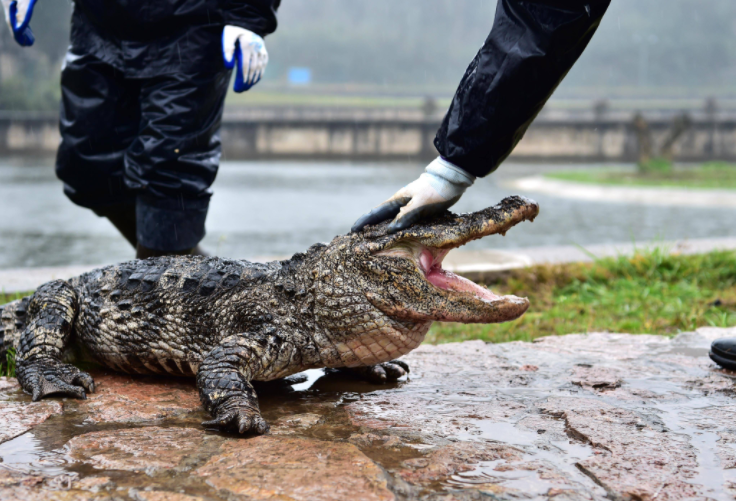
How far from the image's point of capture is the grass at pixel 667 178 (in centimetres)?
2044

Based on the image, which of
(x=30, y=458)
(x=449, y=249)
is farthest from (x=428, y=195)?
(x=30, y=458)

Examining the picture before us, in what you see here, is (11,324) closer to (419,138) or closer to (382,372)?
(382,372)

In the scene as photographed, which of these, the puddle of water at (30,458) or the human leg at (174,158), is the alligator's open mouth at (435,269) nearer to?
the puddle of water at (30,458)

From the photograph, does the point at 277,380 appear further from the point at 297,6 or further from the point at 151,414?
the point at 297,6

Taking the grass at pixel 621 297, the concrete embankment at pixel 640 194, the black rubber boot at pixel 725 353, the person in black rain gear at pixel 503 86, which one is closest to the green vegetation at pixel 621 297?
the grass at pixel 621 297

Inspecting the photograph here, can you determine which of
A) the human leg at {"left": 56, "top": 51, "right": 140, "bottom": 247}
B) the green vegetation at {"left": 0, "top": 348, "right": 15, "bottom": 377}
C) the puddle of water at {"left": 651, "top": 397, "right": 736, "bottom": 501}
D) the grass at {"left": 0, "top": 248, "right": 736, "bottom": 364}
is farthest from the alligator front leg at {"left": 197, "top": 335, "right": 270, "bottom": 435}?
the human leg at {"left": 56, "top": 51, "right": 140, "bottom": 247}

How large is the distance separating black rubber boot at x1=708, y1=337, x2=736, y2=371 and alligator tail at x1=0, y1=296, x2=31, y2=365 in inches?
110

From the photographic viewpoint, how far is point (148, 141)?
351 cm

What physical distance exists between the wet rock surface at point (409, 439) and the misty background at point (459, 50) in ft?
259

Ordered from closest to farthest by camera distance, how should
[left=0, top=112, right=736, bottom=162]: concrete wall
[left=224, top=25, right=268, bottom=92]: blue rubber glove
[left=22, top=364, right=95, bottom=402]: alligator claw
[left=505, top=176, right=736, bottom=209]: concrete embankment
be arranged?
[left=22, top=364, right=95, bottom=402]: alligator claw → [left=224, top=25, right=268, bottom=92]: blue rubber glove → [left=505, top=176, right=736, bottom=209]: concrete embankment → [left=0, top=112, right=736, bottom=162]: concrete wall

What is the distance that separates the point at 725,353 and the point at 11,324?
2898mm

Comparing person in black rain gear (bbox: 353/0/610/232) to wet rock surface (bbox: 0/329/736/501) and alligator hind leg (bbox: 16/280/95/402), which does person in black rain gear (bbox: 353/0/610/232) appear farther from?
alligator hind leg (bbox: 16/280/95/402)

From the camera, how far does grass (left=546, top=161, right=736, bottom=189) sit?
2044 cm

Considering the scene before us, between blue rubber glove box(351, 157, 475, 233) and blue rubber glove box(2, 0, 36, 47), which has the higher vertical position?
blue rubber glove box(2, 0, 36, 47)
